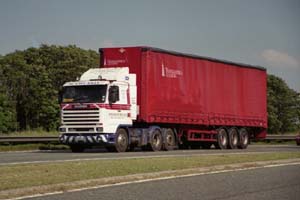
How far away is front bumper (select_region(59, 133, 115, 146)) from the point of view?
26.2 meters

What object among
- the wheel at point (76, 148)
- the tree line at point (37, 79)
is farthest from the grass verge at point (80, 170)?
the tree line at point (37, 79)

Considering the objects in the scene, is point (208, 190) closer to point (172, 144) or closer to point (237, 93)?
point (172, 144)

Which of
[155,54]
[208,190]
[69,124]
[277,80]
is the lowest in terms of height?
[208,190]

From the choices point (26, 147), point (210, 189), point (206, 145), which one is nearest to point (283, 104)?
point (206, 145)

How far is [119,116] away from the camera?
26891mm

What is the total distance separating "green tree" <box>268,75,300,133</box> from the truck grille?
77.6 meters

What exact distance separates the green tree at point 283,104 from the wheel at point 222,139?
6930 cm

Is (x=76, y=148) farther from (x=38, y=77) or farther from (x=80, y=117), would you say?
(x=38, y=77)

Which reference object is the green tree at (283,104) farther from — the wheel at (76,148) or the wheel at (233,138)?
the wheel at (76,148)

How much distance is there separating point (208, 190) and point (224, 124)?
19944 millimetres

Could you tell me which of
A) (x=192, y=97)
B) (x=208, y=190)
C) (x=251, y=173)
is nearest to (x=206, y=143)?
(x=192, y=97)

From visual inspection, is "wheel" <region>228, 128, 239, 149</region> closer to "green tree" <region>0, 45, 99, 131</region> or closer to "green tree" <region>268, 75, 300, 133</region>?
"green tree" <region>0, 45, 99, 131</region>

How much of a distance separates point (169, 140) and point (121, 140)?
3.45 metres

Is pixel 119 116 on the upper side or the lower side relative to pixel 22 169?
upper
